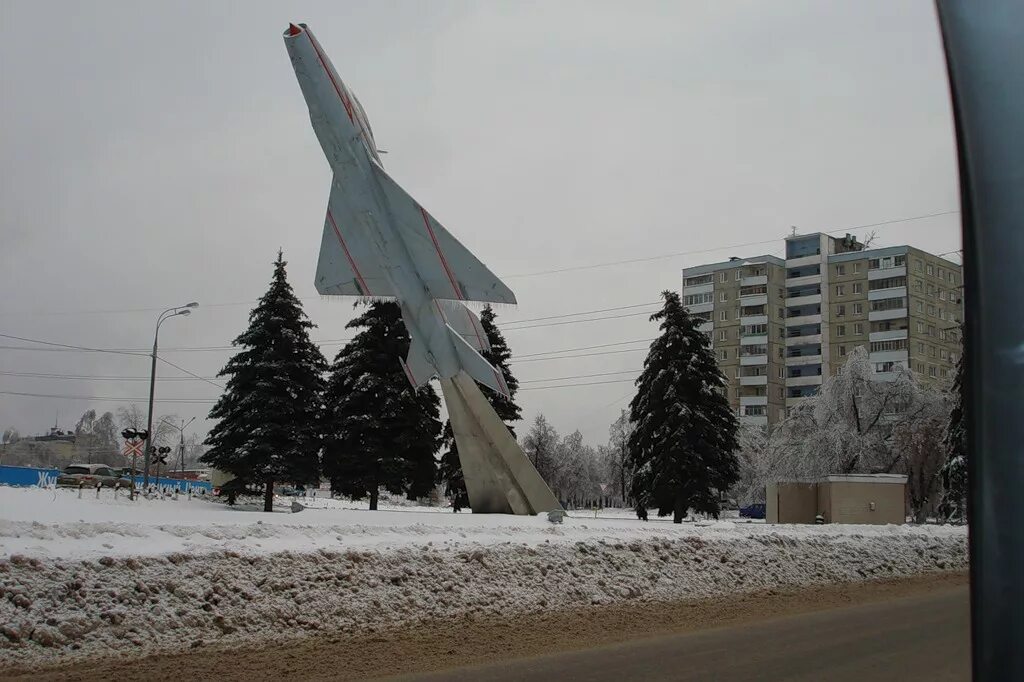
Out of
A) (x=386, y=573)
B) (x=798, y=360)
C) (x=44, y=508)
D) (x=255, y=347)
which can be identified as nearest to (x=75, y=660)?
(x=386, y=573)

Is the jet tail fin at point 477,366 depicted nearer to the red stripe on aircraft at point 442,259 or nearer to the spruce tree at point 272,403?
the red stripe on aircraft at point 442,259

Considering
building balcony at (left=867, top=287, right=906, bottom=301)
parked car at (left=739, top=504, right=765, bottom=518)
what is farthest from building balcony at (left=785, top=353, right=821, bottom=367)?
parked car at (left=739, top=504, right=765, bottom=518)

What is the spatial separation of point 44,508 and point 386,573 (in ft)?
21.5

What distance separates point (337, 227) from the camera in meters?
21.9

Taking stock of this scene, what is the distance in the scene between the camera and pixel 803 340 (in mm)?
82688

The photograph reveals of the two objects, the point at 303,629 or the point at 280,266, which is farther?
the point at 280,266

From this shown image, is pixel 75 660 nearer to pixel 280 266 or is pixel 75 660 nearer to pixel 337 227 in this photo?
pixel 337 227

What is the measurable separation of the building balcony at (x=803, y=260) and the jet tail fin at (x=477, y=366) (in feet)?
223

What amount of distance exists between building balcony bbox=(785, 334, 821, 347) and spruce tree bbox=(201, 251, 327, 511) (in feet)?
198

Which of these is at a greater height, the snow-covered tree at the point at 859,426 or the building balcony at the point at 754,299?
the building balcony at the point at 754,299

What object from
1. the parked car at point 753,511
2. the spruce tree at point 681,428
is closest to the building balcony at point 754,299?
the parked car at point 753,511

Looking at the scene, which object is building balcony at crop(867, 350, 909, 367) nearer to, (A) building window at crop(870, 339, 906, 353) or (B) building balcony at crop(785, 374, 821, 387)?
(A) building window at crop(870, 339, 906, 353)

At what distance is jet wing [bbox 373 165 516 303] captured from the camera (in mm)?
20547

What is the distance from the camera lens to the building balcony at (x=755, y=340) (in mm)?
83000
